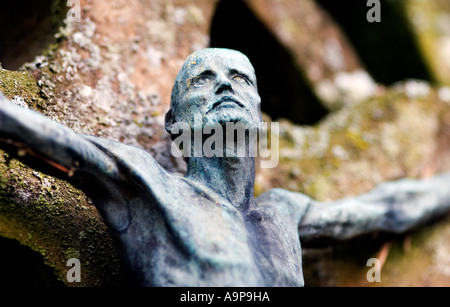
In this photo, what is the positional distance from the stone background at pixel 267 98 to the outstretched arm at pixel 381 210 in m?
0.12

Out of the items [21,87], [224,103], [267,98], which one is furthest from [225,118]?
[267,98]

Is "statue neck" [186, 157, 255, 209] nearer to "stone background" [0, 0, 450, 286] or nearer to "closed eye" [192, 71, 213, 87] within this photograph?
"closed eye" [192, 71, 213, 87]

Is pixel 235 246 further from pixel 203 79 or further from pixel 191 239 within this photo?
pixel 203 79

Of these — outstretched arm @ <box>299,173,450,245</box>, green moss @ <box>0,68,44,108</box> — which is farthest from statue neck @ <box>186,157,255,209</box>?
green moss @ <box>0,68,44,108</box>

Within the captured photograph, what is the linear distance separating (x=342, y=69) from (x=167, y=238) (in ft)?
8.57

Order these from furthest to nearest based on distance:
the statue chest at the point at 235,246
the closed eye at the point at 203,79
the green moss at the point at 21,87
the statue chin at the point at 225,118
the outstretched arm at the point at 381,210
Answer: the outstretched arm at the point at 381,210 → the green moss at the point at 21,87 → the closed eye at the point at 203,79 → the statue chin at the point at 225,118 → the statue chest at the point at 235,246

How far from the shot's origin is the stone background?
212 cm

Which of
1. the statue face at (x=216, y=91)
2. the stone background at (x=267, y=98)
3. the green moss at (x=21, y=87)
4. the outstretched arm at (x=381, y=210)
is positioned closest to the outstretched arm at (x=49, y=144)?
the stone background at (x=267, y=98)

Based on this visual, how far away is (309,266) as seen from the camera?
276 cm

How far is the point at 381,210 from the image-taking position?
2.69 metres

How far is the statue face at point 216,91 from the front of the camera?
199cm

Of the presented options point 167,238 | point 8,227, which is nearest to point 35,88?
point 8,227

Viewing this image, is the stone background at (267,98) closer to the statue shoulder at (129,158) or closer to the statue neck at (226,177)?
the statue shoulder at (129,158)
